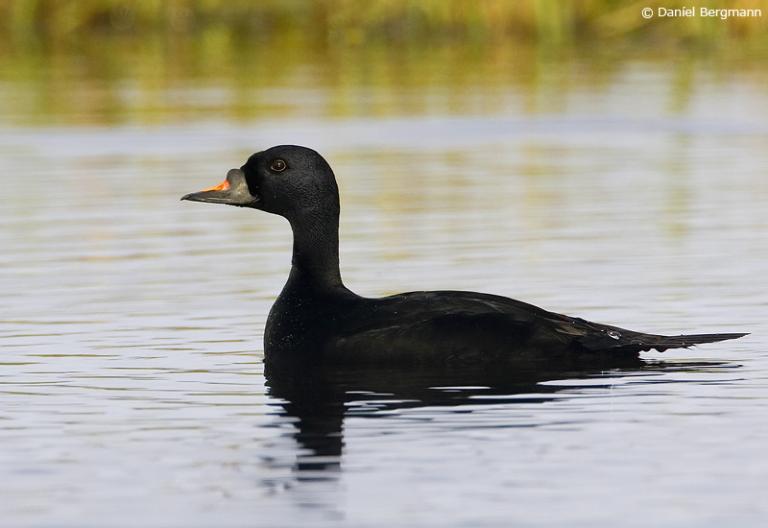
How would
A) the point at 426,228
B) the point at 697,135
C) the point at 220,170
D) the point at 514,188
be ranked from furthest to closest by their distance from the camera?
the point at 697,135
the point at 220,170
the point at 514,188
the point at 426,228

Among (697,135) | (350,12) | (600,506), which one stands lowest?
(600,506)

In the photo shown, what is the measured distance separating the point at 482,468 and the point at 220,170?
11.5 meters

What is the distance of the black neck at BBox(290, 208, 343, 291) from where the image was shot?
32.0 feet

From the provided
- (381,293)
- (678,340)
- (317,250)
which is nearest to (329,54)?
(381,293)

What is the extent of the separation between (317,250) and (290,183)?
0.37 m

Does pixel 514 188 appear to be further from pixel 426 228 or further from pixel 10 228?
pixel 10 228

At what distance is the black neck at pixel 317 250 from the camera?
32.0ft

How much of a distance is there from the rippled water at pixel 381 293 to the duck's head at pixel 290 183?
29.0 inches

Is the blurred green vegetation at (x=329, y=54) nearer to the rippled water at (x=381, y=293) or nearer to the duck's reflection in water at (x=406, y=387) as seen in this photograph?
the rippled water at (x=381, y=293)

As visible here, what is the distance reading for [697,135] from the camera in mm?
21000

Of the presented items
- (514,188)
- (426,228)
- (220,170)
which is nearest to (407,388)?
(426,228)

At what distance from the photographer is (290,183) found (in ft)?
32.5

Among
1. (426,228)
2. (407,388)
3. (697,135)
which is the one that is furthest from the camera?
(697,135)

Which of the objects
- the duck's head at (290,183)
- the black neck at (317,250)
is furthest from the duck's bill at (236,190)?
the black neck at (317,250)
